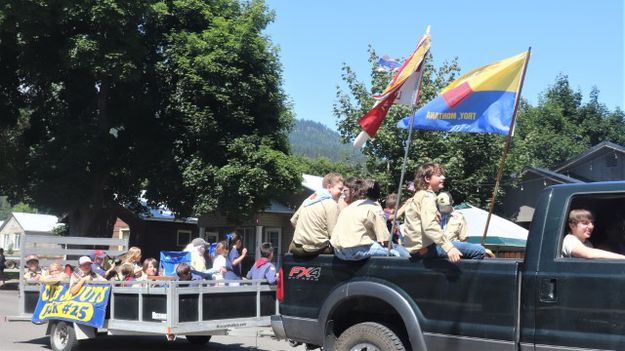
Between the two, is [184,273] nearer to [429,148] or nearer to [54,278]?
[54,278]

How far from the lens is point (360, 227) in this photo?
6.02 meters

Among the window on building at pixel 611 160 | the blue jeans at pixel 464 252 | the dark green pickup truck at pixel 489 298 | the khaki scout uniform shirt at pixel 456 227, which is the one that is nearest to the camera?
the dark green pickup truck at pixel 489 298

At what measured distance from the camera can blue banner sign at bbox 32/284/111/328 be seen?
895 cm

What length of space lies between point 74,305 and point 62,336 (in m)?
0.67

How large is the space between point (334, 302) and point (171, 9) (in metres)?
21.3

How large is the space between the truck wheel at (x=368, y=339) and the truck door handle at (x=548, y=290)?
4.39 ft

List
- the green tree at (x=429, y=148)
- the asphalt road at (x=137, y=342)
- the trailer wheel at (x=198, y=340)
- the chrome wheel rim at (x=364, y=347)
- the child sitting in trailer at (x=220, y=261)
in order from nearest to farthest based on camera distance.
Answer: the chrome wheel rim at (x=364, y=347)
the asphalt road at (x=137, y=342)
the trailer wheel at (x=198, y=340)
the child sitting in trailer at (x=220, y=261)
the green tree at (x=429, y=148)

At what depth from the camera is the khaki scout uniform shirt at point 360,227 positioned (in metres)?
5.92

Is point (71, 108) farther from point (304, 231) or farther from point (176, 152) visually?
point (304, 231)

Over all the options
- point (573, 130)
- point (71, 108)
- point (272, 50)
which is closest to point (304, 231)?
point (272, 50)

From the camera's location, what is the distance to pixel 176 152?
2477 centimetres

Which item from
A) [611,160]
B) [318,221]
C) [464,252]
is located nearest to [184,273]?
[318,221]

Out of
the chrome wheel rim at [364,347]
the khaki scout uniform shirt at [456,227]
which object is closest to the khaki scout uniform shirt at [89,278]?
the chrome wheel rim at [364,347]

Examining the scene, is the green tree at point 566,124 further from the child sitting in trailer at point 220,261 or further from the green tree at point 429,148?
the child sitting in trailer at point 220,261
